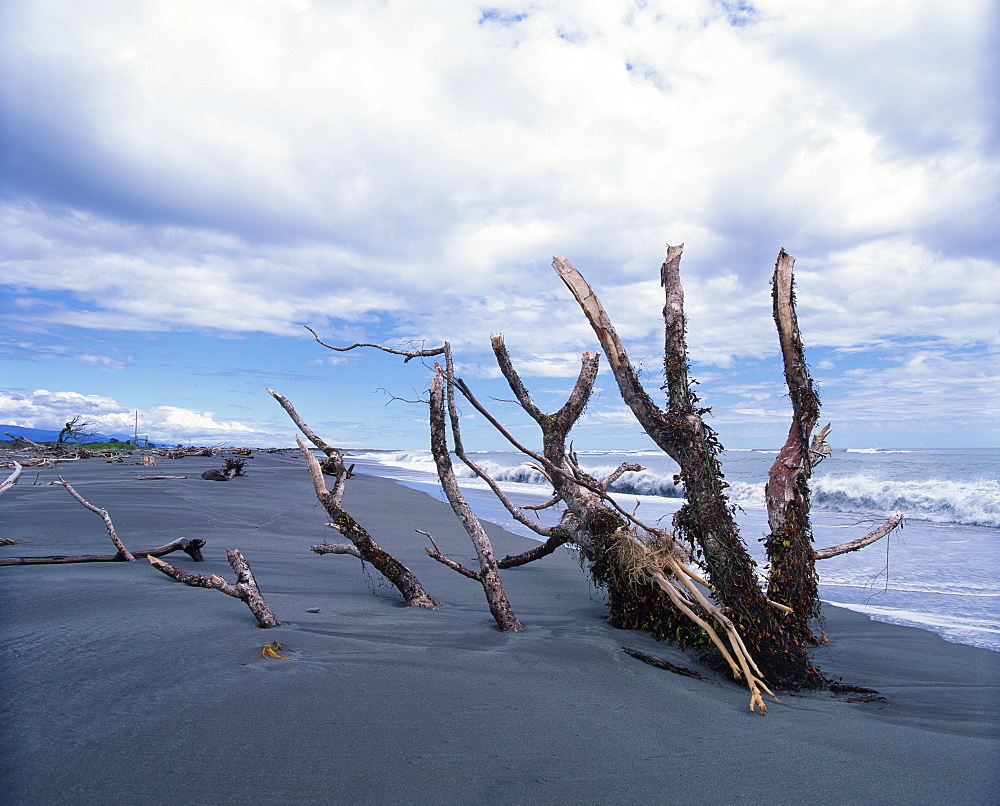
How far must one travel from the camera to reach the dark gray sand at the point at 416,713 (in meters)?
2.07

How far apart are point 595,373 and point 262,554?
4.57 meters

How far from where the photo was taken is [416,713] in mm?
2621

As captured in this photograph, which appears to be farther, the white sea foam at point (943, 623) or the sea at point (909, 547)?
the sea at point (909, 547)

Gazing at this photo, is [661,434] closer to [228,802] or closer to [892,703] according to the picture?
[892,703]

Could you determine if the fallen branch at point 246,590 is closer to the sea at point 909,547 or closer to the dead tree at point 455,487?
the dead tree at point 455,487

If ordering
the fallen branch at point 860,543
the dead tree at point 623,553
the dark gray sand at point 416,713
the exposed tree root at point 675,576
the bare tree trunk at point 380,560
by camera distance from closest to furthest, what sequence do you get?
the dark gray sand at point 416,713, the exposed tree root at point 675,576, the dead tree at point 623,553, the bare tree trunk at point 380,560, the fallen branch at point 860,543

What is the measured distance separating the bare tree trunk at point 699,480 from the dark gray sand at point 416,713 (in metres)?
0.41

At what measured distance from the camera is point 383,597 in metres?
5.34

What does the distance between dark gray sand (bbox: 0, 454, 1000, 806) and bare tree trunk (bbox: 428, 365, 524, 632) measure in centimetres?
20

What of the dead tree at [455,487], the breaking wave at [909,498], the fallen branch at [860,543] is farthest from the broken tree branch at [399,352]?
the breaking wave at [909,498]

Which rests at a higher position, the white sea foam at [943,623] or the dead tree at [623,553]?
the dead tree at [623,553]

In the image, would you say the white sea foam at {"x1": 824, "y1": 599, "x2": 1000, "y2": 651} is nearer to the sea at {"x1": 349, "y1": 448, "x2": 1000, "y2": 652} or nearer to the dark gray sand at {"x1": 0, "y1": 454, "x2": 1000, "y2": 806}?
the sea at {"x1": 349, "y1": 448, "x2": 1000, "y2": 652}

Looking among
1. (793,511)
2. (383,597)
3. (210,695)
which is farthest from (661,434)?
(210,695)

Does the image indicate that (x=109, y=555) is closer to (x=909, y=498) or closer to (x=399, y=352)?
(x=399, y=352)
